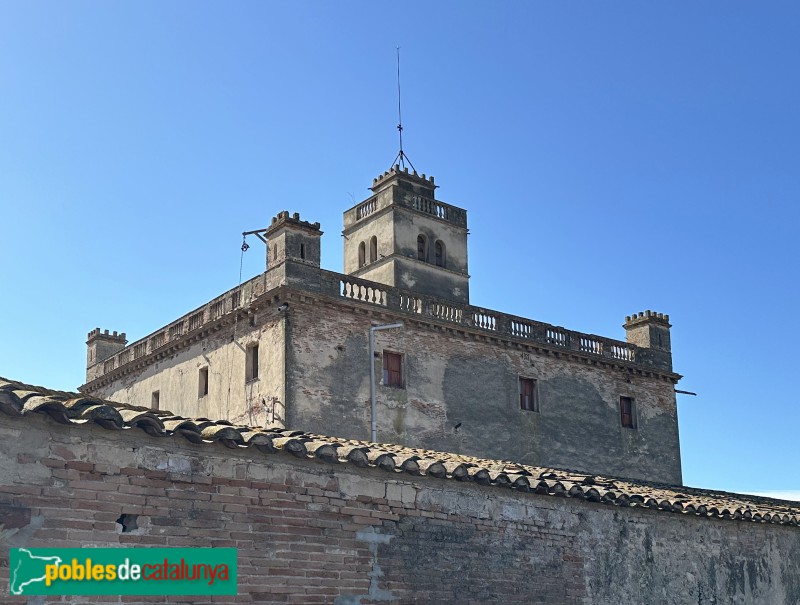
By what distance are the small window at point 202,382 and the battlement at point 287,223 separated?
4.80m

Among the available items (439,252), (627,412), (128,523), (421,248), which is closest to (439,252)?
(439,252)

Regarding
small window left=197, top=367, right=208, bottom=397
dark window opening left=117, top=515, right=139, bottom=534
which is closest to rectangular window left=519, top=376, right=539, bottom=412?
small window left=197, top=367, right=208, bottom=397

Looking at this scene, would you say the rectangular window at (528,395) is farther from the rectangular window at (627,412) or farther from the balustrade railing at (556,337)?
the rectangular window at (627,412)

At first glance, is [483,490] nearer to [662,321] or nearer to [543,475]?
[543,475]

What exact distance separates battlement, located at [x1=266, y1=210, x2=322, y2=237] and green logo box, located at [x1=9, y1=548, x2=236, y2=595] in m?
17.7

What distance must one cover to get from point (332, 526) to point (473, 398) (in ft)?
62.6

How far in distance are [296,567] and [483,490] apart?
116 inches

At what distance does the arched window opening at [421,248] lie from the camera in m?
33.3

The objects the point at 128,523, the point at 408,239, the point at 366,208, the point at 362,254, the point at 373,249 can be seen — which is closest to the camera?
the point at 128,523

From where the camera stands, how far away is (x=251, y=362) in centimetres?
2734

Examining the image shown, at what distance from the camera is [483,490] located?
475 inches

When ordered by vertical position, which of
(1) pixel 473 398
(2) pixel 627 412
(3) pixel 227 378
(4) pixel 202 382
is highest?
(4) pixel 202 382

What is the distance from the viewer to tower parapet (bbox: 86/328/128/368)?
35.9m

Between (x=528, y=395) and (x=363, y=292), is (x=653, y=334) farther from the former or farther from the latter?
(x=363, y=292)
